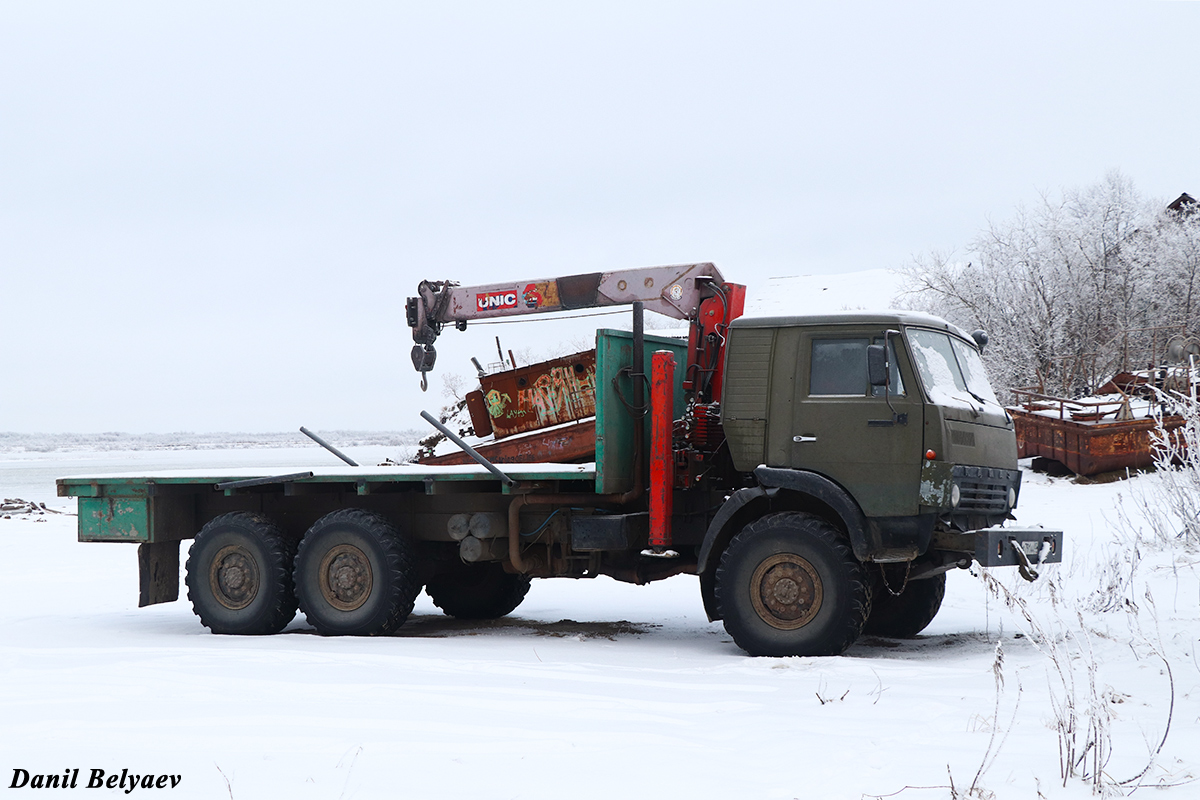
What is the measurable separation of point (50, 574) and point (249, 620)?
704 centimetres

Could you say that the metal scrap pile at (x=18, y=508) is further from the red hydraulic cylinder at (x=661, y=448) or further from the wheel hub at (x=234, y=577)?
the red hydraulic cylinder at (x=661, y=448)

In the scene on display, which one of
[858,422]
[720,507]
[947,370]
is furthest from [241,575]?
[947,370]

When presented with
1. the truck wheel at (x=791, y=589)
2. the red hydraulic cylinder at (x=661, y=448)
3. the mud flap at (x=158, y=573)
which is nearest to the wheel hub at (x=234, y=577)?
the mud flap at (x=158, y=573)

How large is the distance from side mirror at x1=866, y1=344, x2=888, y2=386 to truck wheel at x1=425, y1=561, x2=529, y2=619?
4.70m

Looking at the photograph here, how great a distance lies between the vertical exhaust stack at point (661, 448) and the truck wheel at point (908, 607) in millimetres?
2076

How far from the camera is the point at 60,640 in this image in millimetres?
8977

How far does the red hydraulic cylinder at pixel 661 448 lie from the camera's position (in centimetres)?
844

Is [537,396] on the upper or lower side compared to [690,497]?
upper

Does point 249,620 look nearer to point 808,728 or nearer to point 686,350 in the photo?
point 686,350

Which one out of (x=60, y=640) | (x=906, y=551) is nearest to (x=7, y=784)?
(x=60, y=640)

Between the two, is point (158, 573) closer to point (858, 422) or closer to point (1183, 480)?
point (858, 422)

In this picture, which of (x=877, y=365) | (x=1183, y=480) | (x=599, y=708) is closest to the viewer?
(x=599, y=708)

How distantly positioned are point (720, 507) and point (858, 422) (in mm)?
1311

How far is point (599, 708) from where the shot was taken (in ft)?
19.5
